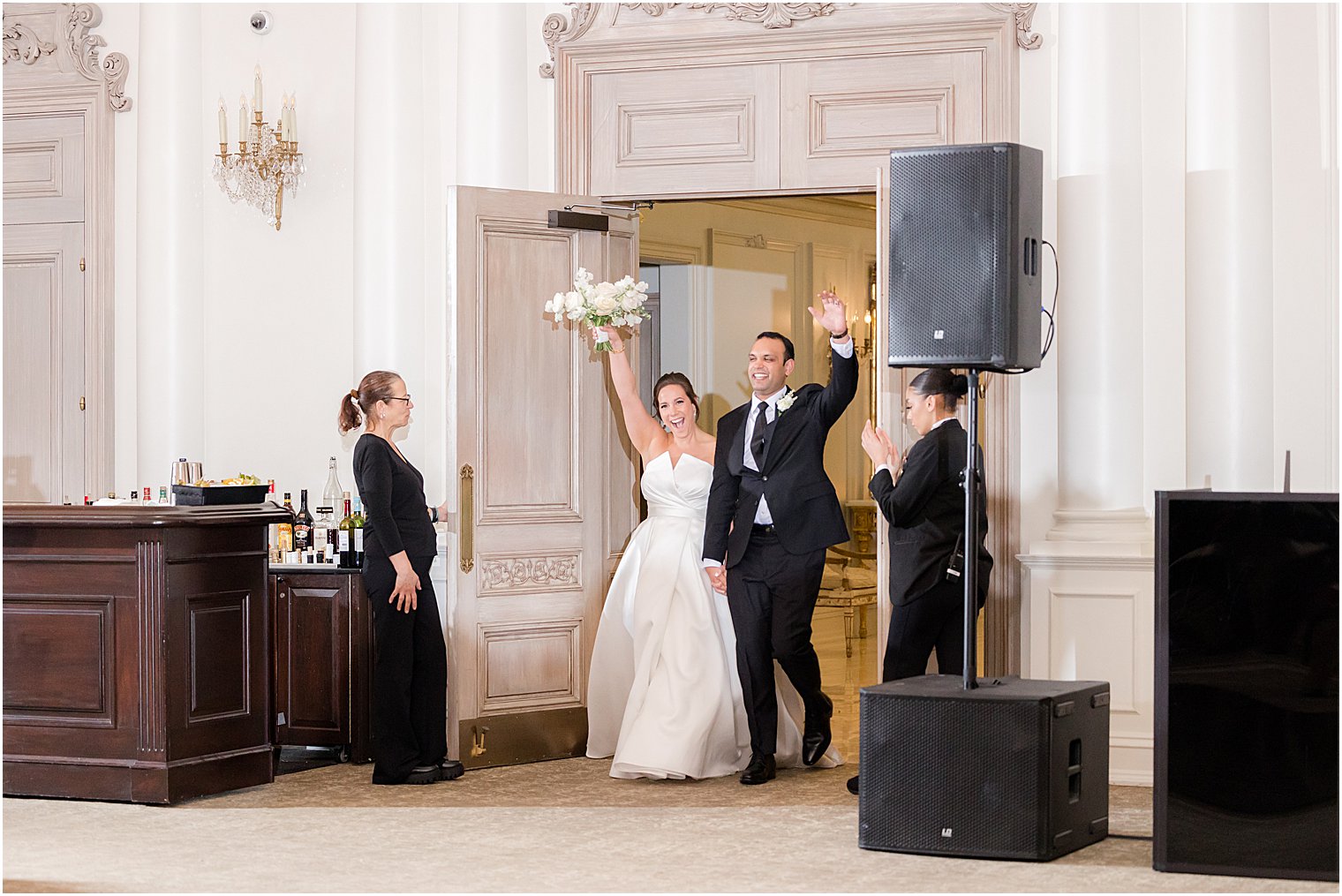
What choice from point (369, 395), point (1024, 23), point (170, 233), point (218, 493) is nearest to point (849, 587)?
point (1024, 23)

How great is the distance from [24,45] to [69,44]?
26 cm

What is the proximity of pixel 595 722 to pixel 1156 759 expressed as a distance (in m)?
2.69

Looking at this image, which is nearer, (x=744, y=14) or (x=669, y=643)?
(x=669, y=643)

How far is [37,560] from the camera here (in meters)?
5.38

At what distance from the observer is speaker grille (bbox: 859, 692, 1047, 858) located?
4297 millimetres

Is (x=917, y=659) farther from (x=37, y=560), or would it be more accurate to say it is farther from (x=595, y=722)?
(x=37, y=560)

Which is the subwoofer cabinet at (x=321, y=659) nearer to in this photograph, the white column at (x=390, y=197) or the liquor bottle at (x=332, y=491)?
the liquor bottle at (x=332, y=491)

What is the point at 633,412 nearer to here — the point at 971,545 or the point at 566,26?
the point at 566,26

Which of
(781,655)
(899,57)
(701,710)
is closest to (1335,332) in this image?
(899,57)

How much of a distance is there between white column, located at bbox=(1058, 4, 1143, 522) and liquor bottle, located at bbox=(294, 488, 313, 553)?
10.4ft

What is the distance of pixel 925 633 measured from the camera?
17.5 feet

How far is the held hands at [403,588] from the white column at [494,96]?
1922mm

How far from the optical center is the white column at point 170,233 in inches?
290

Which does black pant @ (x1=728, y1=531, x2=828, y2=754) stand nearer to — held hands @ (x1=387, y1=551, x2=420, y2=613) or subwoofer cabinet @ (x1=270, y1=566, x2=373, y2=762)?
held hands @ (x1=387, y1=551, x2=420, y2=613)
